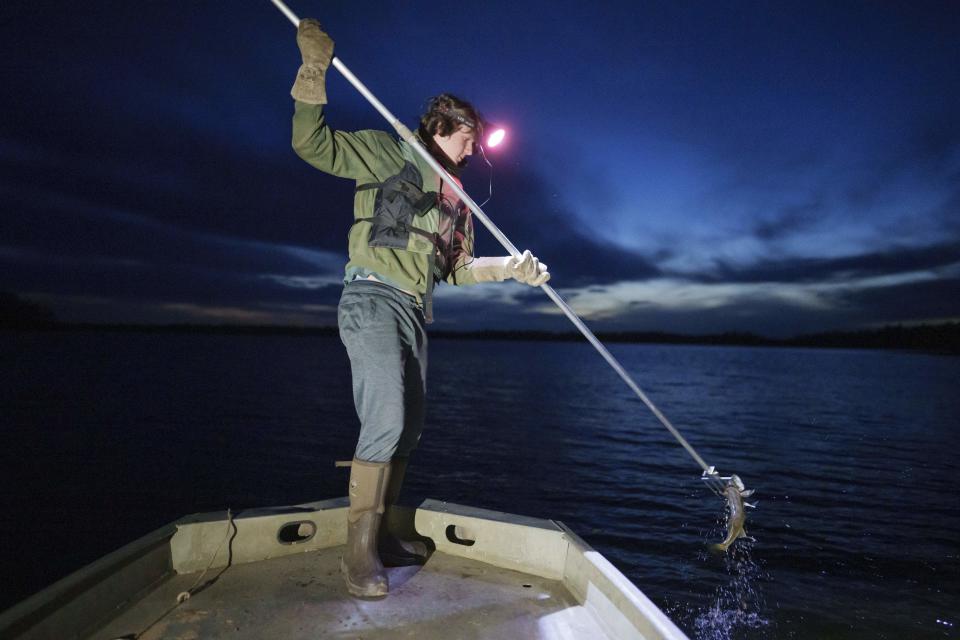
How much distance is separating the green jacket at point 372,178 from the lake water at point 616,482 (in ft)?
21.8

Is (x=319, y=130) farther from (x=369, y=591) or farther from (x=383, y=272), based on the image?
(x=369, y=591)

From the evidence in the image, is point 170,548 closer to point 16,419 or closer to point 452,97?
→ point 452,97

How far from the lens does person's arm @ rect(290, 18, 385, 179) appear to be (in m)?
2.75

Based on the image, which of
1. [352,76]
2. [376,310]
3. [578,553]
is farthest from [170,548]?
[352,76]

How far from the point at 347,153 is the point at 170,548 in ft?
8.02

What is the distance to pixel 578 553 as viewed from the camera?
3.11 m

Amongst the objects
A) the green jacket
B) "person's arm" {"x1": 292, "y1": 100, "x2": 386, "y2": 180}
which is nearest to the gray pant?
the green jacket

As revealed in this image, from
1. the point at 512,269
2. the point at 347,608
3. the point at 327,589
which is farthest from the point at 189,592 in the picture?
the point at 512,269

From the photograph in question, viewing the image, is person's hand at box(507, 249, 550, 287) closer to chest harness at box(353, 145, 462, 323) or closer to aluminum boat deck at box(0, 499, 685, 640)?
chest harness at box(353, 145, 462, 323)

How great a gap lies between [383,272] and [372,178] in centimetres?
56

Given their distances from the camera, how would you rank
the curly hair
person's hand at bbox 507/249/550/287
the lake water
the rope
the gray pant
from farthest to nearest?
the lake water, person's hand at bbox 507/249/550/287, the curly hair, the gray pant, the rope

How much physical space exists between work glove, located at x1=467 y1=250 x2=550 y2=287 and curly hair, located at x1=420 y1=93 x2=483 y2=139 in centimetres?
84

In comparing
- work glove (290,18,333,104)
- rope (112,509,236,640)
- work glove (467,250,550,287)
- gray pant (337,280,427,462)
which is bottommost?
rope (112,509,236,640)

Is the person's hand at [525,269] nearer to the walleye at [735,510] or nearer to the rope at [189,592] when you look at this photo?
the walleye at [735,510]
